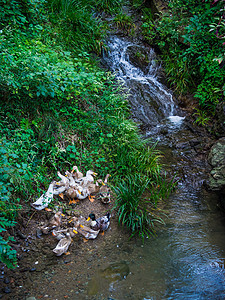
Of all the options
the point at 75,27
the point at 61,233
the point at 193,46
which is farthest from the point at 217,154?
the point at 75,27

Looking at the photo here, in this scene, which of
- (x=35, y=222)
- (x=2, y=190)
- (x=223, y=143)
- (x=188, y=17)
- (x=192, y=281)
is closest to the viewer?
(x=2, y=190)

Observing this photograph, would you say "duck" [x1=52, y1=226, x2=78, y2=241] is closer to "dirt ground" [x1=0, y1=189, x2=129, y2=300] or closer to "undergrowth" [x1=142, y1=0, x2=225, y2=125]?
"dirt ground" [x1=0, y1=189, x2=129, y2=300]

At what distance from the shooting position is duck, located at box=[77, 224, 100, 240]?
9.02 feet

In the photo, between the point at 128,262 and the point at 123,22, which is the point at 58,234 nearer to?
the point at 128,262

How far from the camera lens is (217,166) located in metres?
4.22

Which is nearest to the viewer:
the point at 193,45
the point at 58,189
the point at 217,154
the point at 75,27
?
the point at 58,189

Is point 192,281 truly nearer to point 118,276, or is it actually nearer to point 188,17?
point 118,276

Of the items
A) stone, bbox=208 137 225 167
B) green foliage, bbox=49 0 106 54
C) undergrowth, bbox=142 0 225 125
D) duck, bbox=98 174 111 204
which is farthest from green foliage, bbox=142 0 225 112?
duck, bbox=98 174 111 204

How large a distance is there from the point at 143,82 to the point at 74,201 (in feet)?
14.1

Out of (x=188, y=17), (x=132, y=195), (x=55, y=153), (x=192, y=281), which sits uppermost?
(x=188, y=17)

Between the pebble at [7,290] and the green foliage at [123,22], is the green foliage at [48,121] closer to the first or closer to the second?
the pebble at [7,290]

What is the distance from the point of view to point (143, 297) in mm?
2158

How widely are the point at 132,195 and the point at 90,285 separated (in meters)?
1.23

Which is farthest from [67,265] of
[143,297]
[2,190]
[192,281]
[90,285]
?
[192,281]
